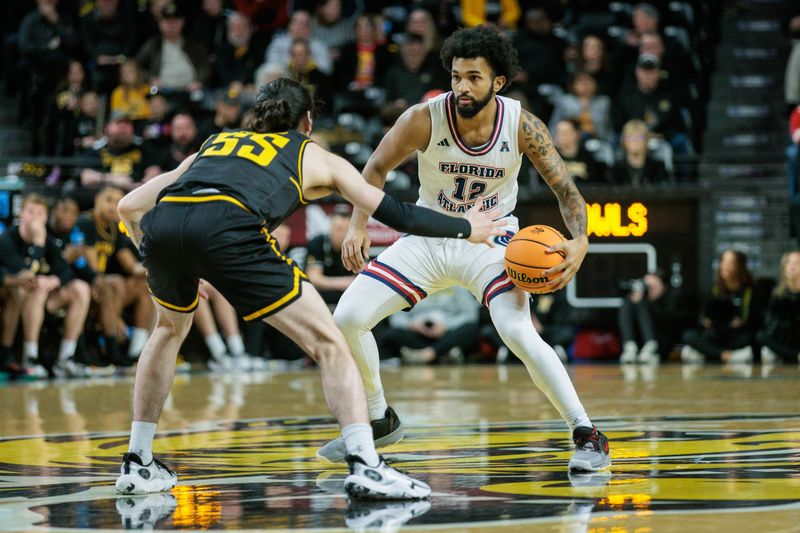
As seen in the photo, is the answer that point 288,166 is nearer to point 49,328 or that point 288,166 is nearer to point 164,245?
point 164,245

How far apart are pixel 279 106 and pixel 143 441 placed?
1.35 meters

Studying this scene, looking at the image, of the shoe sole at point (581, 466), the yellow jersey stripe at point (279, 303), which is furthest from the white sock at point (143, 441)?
the shoe sole at point (581, 466)

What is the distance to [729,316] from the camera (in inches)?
509

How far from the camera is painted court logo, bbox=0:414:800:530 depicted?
403 cm

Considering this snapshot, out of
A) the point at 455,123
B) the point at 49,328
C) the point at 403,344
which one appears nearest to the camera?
the point at 455,123

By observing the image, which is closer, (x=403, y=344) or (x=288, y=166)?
(x=288, y=166)

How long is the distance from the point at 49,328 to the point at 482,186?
297 inches

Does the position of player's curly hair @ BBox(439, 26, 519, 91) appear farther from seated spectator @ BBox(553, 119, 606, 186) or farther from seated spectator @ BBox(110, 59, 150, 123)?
seated spectator @ BBox(110, 59, 150, 123)

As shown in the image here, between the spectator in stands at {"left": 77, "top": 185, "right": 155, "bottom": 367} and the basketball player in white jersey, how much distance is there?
6.97 m

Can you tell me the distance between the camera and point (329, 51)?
15.7 meters

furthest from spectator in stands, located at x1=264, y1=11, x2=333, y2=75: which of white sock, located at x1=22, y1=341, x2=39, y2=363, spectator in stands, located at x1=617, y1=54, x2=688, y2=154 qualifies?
white sock, located at x1=22, y1=341, x2=39, y2=363

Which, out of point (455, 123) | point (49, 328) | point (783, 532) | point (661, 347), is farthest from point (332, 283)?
point (783, 532)

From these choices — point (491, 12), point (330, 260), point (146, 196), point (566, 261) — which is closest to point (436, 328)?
point (330, 260)

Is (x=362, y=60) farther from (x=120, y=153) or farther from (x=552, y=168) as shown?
(x=552, y=168)
